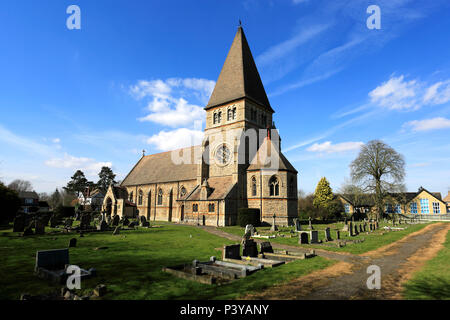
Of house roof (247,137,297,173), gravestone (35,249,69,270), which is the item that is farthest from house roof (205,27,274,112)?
gravestone (35,249,69,270)

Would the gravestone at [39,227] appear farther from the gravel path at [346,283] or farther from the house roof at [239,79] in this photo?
the house roof at [239,79]

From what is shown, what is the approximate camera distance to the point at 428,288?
7199mm

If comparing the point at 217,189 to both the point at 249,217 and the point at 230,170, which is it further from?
the point at 249,217

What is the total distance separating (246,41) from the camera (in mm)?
42250

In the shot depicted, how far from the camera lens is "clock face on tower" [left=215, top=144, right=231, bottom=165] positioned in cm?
3619

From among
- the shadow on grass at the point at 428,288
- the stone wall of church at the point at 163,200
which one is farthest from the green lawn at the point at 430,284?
the stone wall of church at the point at 163,200

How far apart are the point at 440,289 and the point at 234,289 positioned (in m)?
5.81

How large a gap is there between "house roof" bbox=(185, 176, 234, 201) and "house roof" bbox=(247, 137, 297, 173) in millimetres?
3540

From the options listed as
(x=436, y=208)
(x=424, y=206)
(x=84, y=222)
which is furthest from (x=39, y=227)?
(x=436, y=208)

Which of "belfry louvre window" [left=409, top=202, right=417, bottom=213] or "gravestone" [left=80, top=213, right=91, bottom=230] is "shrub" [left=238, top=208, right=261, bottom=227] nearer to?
"gravestone" [left=80, top=213, right=91, bottom=230]

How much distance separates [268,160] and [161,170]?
2178cm

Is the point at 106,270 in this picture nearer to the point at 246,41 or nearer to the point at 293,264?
the point at 293,264

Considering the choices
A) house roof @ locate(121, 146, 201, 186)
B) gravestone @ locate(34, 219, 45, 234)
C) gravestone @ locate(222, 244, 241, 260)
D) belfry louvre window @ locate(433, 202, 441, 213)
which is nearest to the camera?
gravestone @ locate(222, 244, 241, 260)
